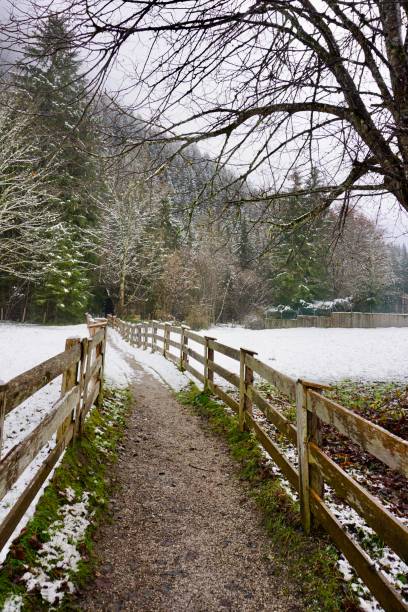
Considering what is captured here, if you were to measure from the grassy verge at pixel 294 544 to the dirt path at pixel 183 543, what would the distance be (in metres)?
0.10

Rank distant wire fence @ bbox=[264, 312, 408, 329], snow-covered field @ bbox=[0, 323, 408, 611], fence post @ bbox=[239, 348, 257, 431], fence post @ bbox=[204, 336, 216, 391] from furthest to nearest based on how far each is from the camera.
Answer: distant wire fence @ bbox=[264, 312, 408, 329], fence post @ bbox=[204, 336, 216, 391], fence post @ bbox=[239, 348, 257, 431], snow-covered field @ bbox=[0, 323, 408, 611]

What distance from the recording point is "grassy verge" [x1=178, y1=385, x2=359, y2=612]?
2.41 m

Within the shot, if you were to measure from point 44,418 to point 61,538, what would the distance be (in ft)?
2.99

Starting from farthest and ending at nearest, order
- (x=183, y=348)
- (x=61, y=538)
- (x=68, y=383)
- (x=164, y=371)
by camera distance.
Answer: (x=164, y=371) < (x=183, y=348) < (x=68, y=383) < (x=61, y=538)

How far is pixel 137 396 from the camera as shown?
7.80 m

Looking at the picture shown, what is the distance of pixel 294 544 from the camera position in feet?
9.69

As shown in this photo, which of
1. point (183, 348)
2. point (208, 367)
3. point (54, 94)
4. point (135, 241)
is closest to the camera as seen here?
point (54, 94)

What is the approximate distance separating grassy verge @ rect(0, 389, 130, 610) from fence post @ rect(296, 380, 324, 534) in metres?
1.68

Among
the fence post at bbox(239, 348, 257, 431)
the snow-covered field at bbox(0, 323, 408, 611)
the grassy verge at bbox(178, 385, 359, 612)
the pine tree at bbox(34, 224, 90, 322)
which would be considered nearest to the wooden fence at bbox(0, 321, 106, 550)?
the snow-covered field at bbox(0, 323, 408, 611)

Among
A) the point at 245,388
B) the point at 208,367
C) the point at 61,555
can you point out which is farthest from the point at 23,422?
the point at 208,367

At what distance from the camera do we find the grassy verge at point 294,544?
2412 mm

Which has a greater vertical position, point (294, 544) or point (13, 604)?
point (13, 604)

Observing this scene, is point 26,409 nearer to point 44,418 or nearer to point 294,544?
point 44,418

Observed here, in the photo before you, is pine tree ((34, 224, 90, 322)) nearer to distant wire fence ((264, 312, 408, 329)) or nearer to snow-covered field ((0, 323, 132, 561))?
snow-covered field ((0, 323, 132, 561))
